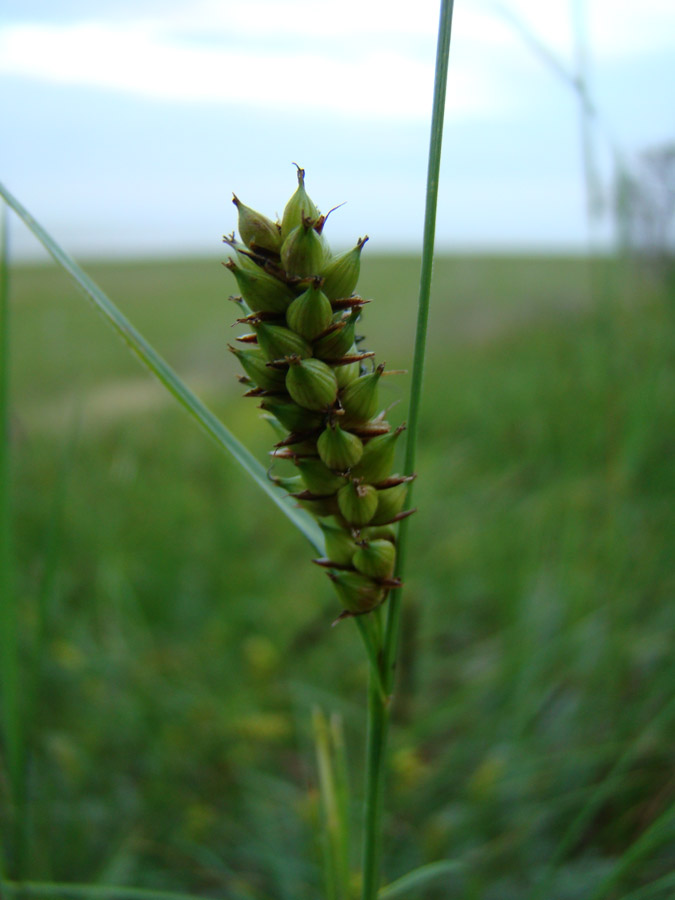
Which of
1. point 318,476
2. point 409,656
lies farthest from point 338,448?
point 409,656

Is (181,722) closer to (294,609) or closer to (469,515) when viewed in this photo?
(294,609)

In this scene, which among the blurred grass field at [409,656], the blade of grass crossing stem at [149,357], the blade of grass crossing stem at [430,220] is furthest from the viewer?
the blurred grass field at [409,656]

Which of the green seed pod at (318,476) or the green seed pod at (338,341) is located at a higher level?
the green seed pod at (338,341)

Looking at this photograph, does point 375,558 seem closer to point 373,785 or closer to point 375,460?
point 375,460

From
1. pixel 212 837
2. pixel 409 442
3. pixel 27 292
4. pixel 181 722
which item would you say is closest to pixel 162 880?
pixel 212 837

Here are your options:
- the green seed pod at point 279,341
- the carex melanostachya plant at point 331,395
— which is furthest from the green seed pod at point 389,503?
the green seed pod at point 279,341

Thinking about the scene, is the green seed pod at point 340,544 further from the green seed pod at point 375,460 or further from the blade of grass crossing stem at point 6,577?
the blade of grass crossing stem at point 6,577

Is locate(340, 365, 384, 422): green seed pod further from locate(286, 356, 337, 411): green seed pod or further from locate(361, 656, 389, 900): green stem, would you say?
locate(361, 656, 389, 900): green stem
